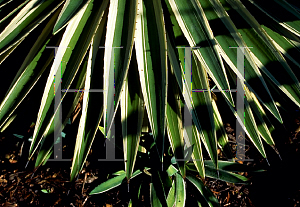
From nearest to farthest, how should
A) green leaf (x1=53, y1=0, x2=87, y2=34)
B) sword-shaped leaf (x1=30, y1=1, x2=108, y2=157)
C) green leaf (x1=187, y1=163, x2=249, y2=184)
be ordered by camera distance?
1. green leaf (x1=53, y1=0, x2=87, y2=34)
2. sword-shaped leaf (x1=30, y1=1, x2=108, y2=157)
3. green leaf (x1=187, y1=163, x2=249, y2=184)

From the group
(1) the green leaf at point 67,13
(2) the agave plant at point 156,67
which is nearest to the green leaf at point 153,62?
(2) the agave plant at point 156,67

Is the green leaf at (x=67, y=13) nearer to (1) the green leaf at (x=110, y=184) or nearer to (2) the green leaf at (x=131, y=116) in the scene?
(2) the green leaf at (x=131, y=116)

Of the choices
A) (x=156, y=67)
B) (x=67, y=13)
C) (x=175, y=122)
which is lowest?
(x=175, y=122)

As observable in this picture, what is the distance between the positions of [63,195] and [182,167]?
0.76 m

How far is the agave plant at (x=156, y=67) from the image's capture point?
2.93 feet

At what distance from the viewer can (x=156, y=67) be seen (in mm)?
920

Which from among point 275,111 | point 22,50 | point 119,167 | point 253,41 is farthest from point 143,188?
point 22,50

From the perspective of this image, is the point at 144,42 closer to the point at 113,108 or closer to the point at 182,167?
the point at 113,108

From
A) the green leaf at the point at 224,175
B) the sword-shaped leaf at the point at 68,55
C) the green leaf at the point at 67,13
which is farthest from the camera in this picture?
the green leaf at the point at 224,175

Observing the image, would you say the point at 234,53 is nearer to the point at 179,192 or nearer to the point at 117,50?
the point at 117,50

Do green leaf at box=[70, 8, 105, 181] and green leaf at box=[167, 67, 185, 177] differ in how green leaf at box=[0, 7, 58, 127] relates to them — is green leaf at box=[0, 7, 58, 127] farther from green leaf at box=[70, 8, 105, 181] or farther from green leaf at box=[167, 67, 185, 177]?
green leaf at box=[167, 67, 185, 177]

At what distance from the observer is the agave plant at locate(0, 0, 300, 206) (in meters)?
0.89

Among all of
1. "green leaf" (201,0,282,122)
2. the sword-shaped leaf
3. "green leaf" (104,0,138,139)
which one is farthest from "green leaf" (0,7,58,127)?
"green leaf" (201,0,282,122)

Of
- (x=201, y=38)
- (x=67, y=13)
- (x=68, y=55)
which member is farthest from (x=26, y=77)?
(x=201, y=38)
